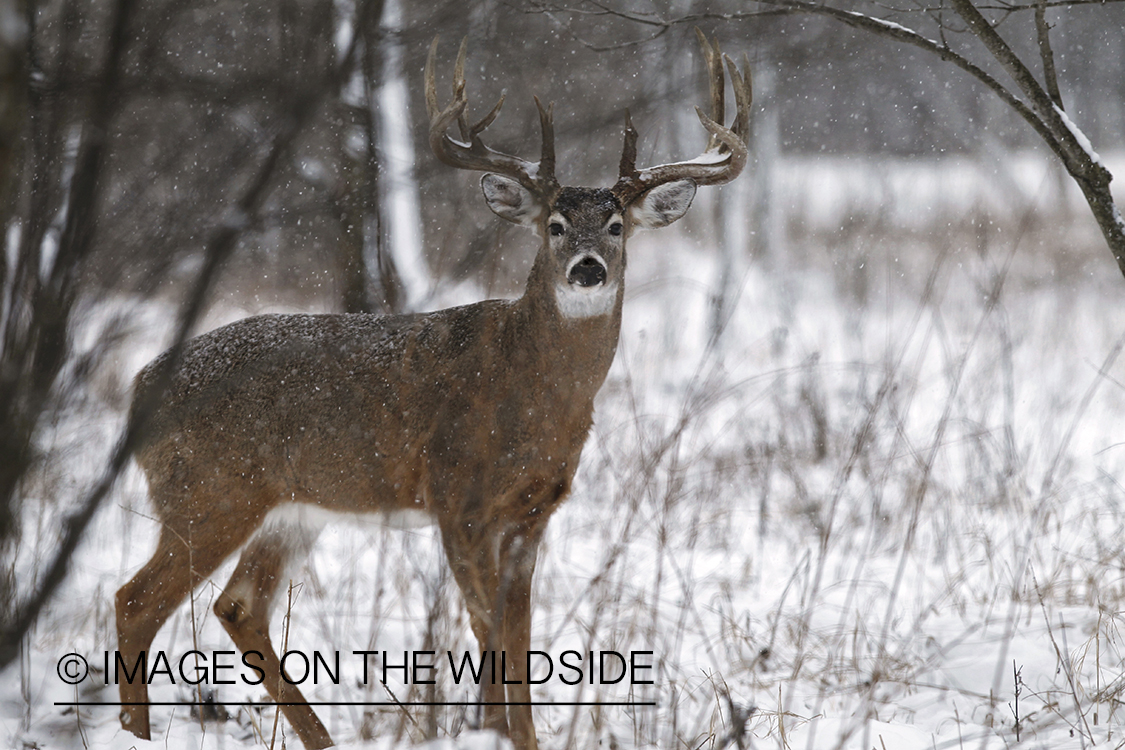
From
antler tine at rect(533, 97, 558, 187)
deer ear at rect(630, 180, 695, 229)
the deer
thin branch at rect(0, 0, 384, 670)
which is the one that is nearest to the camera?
thin branch at rect(0, 0, 384, 670)

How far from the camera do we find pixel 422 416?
3684 millimetres

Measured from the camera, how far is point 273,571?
4.05 meters

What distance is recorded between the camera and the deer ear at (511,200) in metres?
3.97

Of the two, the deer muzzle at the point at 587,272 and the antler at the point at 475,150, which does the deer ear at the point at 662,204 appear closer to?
the antler at the point at 475,150

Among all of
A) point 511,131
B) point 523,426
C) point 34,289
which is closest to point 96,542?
point 523,426

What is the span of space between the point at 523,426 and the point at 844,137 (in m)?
18.1

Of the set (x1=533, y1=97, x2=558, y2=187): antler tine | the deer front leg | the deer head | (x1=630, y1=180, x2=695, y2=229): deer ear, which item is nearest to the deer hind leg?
the deer front leg

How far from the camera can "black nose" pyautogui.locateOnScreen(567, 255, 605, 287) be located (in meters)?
3.54

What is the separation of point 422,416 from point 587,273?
853mm

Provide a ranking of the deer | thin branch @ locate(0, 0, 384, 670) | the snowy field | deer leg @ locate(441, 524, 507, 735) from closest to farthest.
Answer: thin branch @ locate(0, 0, 384, 670) → the snowy field → deer leg @ locate(441, 524, 507, 735) → the deer

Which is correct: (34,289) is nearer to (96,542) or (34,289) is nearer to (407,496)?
(407,496)

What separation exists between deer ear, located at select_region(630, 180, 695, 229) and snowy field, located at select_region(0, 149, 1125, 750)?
477 mm

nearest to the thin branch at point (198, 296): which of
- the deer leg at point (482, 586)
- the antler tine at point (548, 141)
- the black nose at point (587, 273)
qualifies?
the deer leg at point (482, 586)

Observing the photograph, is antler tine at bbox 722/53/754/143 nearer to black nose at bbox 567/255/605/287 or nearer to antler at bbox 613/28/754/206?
antler at bbox 613/28/754/206
